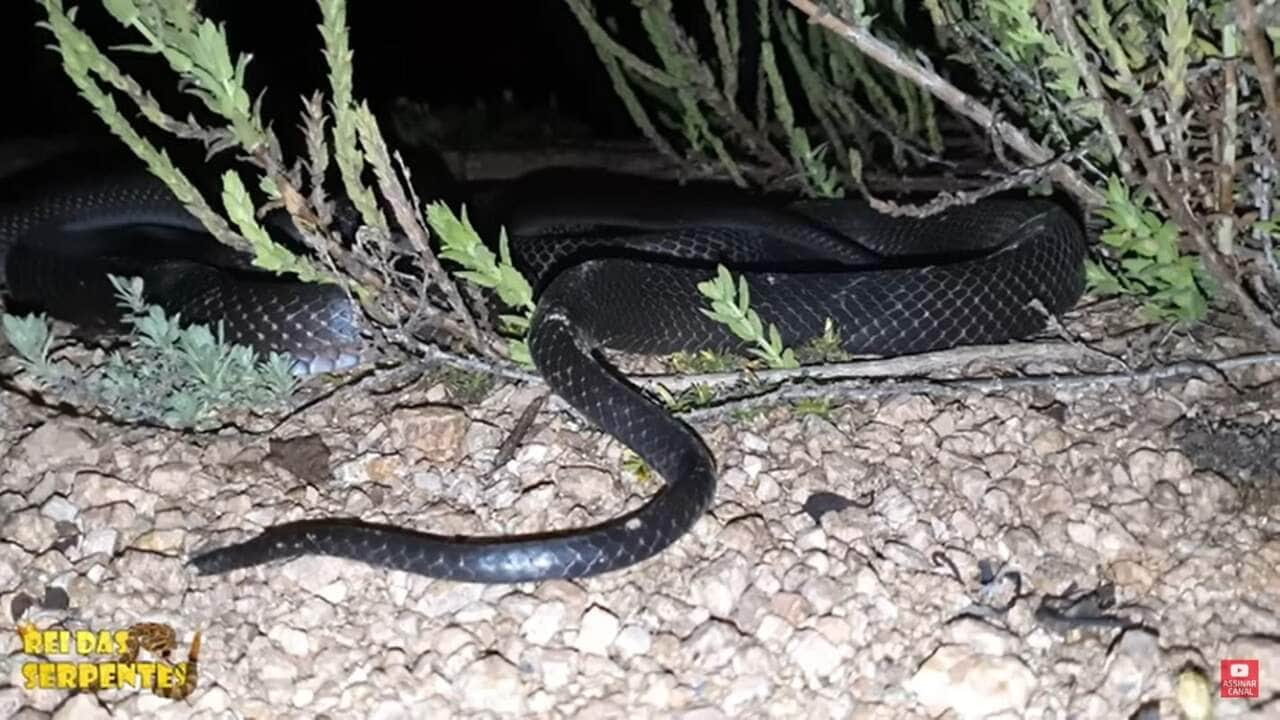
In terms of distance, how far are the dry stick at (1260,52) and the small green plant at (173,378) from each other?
2.75 meters

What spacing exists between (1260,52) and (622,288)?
2024 mm

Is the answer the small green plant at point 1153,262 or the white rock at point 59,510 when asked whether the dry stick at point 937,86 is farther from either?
the white rock at point 59,510

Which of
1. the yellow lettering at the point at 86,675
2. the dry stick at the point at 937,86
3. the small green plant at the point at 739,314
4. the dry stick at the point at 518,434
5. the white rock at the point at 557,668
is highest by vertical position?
the dry stick at the point at 937,86

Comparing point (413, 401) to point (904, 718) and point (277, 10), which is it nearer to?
point (904, 718)

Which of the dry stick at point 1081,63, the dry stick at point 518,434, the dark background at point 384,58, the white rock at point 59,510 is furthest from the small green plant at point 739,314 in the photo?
the dark background at point 384,58

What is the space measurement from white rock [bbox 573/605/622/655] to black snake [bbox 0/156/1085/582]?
11 centimetres

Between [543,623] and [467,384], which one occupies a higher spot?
[467,384]

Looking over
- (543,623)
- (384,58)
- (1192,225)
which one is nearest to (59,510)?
(543,623)

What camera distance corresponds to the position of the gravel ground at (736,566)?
2.54 metres

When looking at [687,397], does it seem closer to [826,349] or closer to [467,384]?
[826,349]

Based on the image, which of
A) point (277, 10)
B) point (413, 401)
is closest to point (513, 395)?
point (413, 401)

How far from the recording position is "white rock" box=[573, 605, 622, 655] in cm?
267

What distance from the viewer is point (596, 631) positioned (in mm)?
2691

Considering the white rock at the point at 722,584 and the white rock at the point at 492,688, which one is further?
the white rock at the point at 722,584
